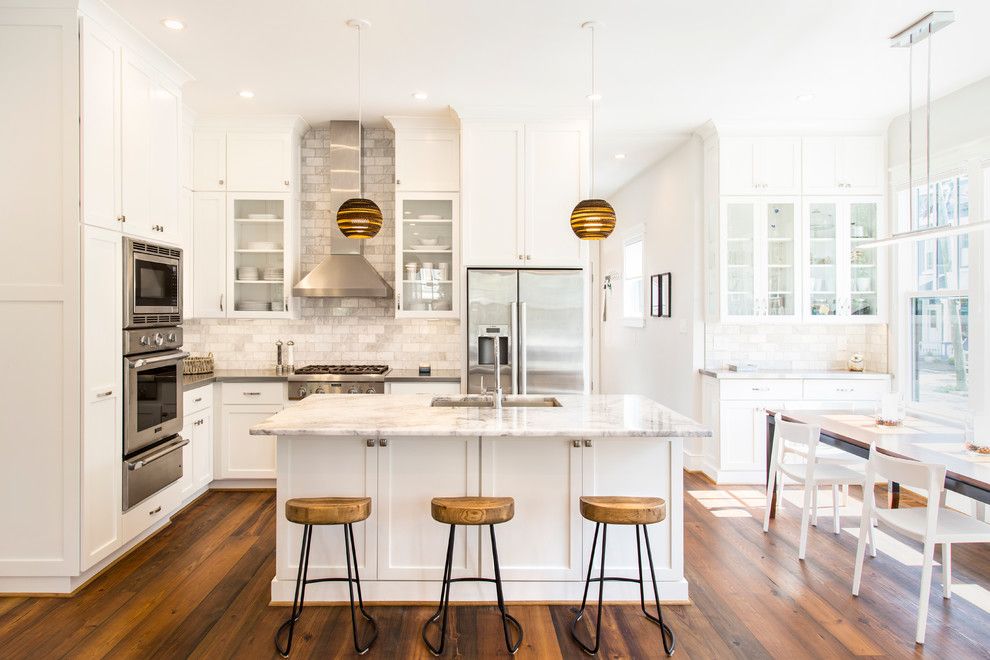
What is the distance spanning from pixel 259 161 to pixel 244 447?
93.5 inches

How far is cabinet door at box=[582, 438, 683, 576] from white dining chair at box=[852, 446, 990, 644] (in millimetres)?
938

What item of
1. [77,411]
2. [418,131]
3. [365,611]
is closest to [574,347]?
[418,131]

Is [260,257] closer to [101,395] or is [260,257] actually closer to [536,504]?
[101,395]

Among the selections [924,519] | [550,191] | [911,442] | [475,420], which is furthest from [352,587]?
[550,191]

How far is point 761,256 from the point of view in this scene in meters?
5.18

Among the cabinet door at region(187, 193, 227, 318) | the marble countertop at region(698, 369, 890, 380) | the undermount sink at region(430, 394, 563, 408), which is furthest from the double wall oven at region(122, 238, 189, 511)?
the marble countertop at region(698, 369, 890, 380)

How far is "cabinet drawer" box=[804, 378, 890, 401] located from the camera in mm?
5004

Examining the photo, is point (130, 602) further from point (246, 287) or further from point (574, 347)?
point (574, 347)

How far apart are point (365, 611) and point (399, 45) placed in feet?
10.6

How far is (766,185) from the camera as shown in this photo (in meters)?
5.17

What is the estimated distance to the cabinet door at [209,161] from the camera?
4980 mm

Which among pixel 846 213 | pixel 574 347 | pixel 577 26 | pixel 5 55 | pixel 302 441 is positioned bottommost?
pixel 302 441

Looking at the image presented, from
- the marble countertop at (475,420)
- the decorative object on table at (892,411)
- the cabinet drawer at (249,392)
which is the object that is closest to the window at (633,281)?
the decorative object on table at (892,411)

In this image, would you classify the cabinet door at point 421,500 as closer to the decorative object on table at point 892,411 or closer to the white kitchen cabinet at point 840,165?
the decorative object on table at point 892,411
